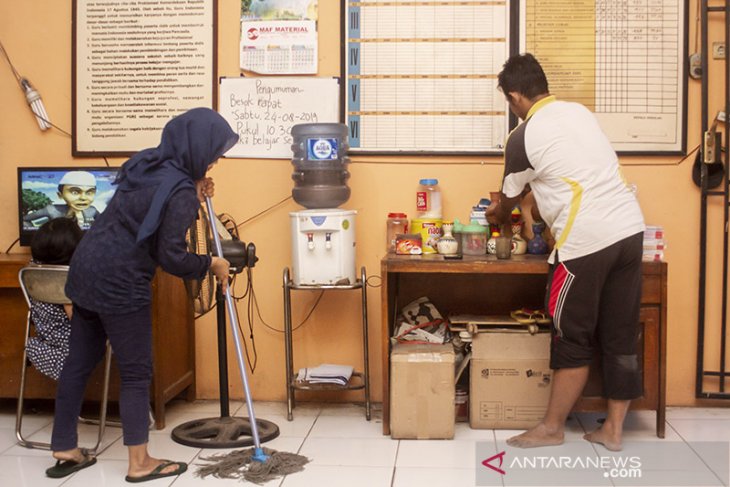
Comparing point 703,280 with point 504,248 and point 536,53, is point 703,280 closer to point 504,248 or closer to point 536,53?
point 504,248

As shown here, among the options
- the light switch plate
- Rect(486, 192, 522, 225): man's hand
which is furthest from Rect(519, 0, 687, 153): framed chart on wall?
Rect(486, 192, 522, 225): man's hand

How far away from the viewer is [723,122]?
398 cm

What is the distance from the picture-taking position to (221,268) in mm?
3172

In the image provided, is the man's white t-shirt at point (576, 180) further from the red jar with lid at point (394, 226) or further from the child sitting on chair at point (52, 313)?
the child sitting on chair at point (52, 313)

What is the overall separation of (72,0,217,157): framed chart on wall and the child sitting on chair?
85 cm

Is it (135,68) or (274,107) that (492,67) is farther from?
(135,68)

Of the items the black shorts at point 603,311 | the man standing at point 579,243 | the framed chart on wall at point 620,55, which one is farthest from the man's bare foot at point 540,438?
the framed chart on wall at point 620,55

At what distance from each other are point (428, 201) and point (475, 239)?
0.30 metres

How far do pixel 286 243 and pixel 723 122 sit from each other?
2.15m

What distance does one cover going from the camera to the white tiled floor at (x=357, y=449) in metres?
3.12

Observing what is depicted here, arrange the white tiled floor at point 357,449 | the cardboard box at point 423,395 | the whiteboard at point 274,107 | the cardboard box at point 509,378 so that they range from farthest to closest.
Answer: the whiteboard at point 274,107 → the cardboard box at point 509,378 → the cardboard box at point 423,395 → the white tiled floor at point 357,449

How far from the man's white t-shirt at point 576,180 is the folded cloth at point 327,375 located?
1.16 m

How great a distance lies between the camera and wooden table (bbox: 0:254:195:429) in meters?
3.79

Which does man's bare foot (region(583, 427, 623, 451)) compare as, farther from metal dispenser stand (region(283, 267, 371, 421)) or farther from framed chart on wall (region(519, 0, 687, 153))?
framed chart on wall (region(519, 0, 687, 153))
